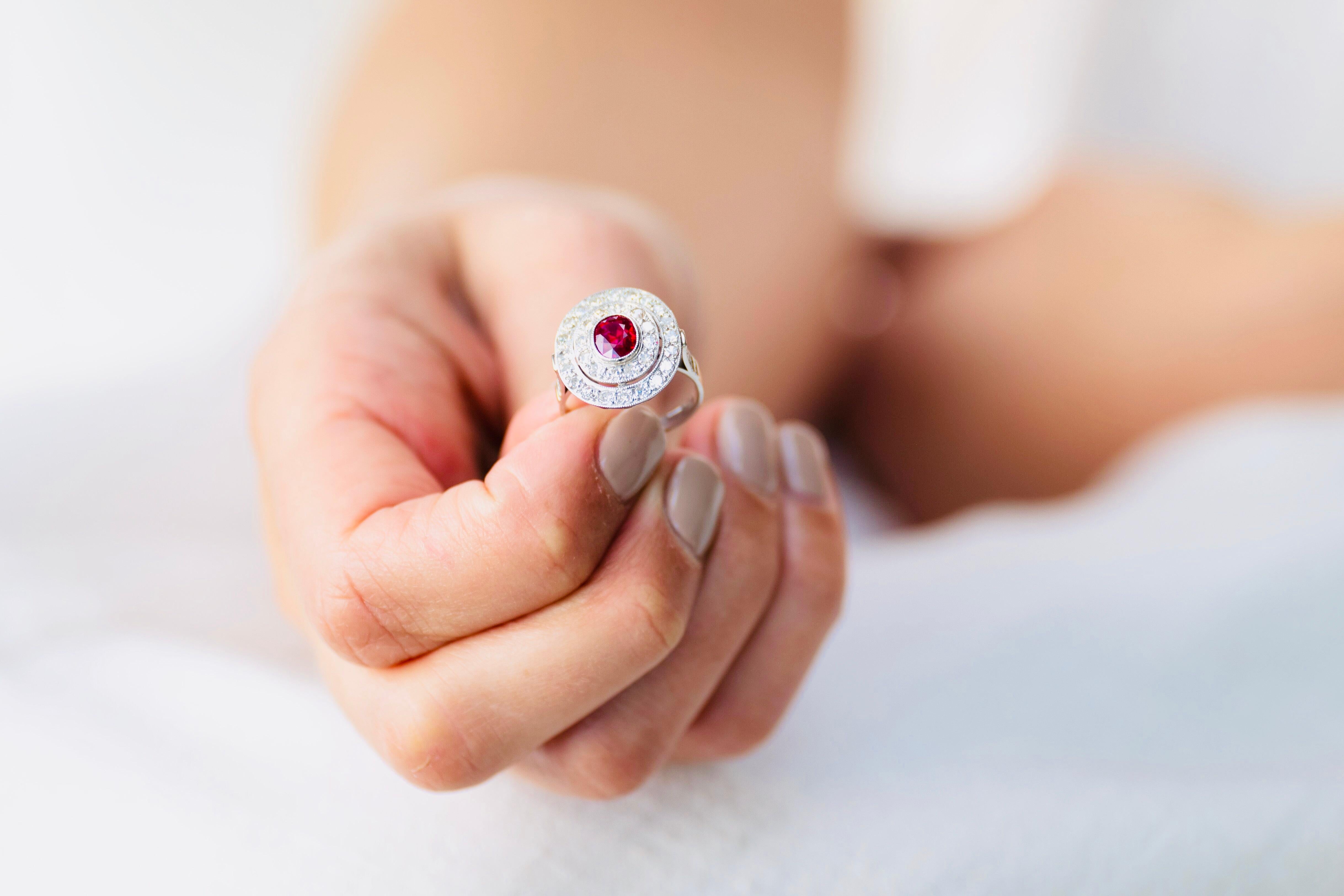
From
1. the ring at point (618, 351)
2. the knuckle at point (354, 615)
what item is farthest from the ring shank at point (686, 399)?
the knuckle at point (354, 615)

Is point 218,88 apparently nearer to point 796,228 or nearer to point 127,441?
point 127,441

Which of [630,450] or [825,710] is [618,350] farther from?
[825,710]

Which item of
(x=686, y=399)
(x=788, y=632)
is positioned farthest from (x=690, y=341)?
(x=788, y=632)

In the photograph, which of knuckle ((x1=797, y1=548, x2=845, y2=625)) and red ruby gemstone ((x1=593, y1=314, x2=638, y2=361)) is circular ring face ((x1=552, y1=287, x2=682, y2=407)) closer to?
red ruby gemstone ((x1=593, y1=314, x2=638, y2=361))

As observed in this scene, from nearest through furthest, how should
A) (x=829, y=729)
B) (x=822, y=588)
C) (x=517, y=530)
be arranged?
(x=517, y=530), (x=822, y=588), (x=829, y=729)

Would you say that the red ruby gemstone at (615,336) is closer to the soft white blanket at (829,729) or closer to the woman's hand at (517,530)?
the woman's hand at (517,530)

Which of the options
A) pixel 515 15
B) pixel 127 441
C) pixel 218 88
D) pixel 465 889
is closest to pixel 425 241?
pixel 465 889
